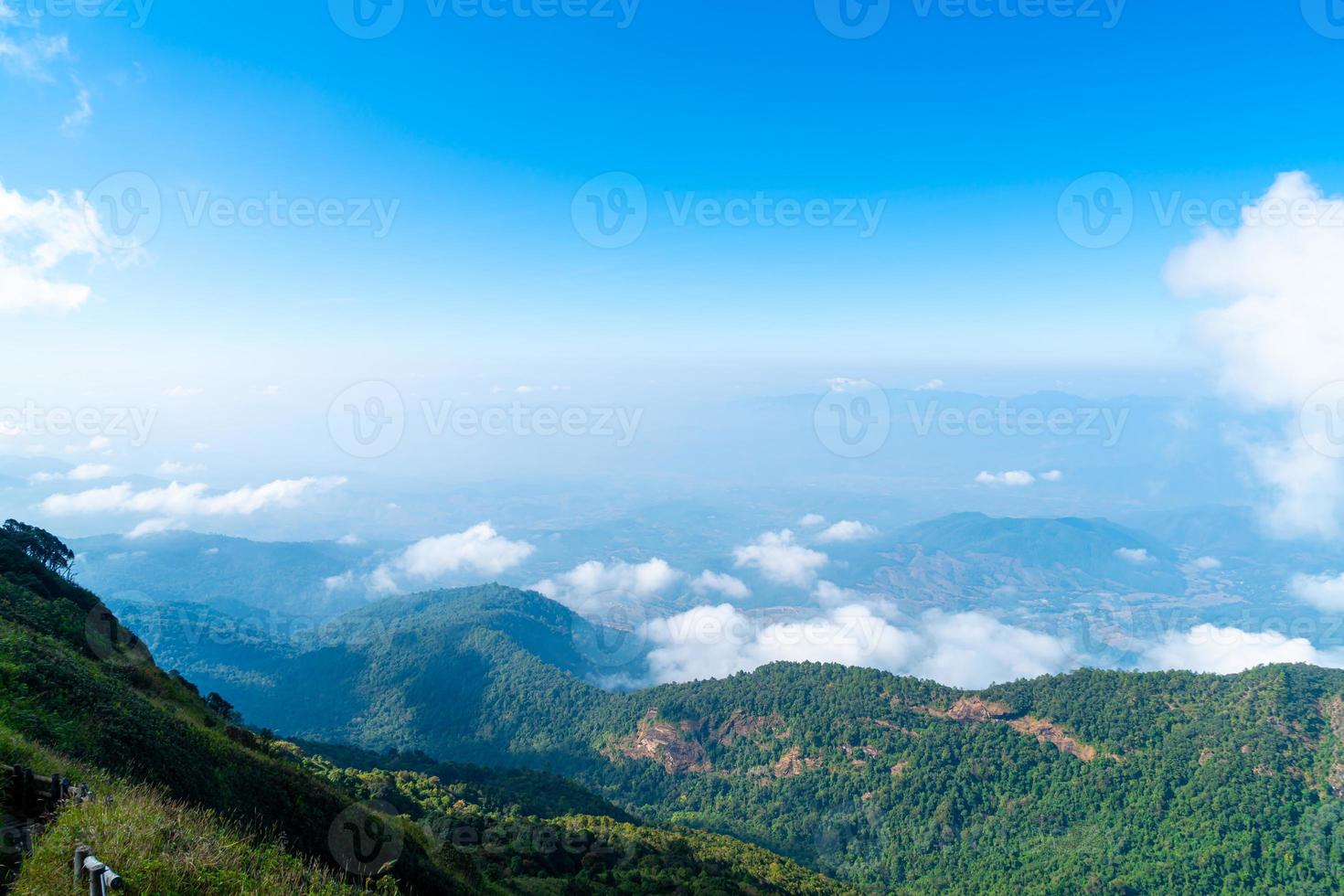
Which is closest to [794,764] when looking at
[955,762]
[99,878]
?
[955,762]

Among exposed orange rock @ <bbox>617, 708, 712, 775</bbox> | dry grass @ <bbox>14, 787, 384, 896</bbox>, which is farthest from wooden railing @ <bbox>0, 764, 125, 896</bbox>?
exposed orange rock @ <bbox>617, 708, 712, 775</bbox>

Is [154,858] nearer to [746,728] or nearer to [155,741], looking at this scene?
[155,741]

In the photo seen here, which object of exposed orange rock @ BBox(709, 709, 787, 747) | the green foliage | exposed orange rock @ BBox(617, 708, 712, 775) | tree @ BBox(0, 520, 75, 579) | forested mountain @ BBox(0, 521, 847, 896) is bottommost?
exposed orange rock @ BBox(617, 708, 712, 775)

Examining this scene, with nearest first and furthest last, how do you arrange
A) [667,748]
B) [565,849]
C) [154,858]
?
[154,858] < [565,849] < [667,748]

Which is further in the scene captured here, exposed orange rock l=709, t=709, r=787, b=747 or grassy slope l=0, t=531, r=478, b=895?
exposed orange rock l=709, t=709, r=787, b=747

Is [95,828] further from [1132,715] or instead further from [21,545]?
[1132,715]

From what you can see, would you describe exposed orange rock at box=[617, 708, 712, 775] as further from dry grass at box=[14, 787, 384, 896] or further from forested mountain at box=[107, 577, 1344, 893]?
dry grass at box=[14, 787, 384, 896]

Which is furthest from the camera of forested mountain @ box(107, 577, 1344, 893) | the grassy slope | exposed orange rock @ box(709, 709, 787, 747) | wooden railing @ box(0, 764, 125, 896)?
exposed orange rock @ box(709, 709, 787, 747)

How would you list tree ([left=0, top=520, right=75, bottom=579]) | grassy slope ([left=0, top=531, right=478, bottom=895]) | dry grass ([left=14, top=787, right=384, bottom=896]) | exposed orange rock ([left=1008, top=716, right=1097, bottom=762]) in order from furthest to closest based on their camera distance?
exposed orange rock ([left=1008, top=716, right=1097, bottom=762]) < tree ([left=0, top=520, right=75, bottom=579]) < grassy slope ([left=0, top=531, right=478, bottom=895]) < dry grass ([left=14, top=787, right=384, bottom=896])

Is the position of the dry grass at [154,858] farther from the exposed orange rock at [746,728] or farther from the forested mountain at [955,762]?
the exposed orange rock at [746,728]

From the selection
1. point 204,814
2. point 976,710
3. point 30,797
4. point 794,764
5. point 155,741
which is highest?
point 30,797
